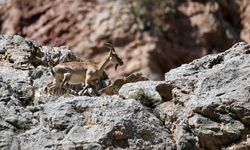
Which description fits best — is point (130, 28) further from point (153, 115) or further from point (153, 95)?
point (153, 115)

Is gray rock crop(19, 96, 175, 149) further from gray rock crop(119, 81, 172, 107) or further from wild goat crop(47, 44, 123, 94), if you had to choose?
wild goat crop(47, 44, 123, 94)

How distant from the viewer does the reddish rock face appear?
34.4 meters

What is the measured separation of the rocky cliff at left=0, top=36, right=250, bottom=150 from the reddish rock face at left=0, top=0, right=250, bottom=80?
17.2 meters

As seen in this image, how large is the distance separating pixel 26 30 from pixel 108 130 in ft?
74.5

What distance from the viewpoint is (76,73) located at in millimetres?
17766

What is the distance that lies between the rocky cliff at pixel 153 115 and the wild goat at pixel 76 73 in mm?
1864

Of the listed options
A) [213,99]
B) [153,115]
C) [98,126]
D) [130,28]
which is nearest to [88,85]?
[153,115]

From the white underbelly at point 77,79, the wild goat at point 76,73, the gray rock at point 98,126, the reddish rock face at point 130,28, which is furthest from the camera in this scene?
the reddish rock face at point 130,28

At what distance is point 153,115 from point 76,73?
3565 mm

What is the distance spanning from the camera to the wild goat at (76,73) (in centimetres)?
1748

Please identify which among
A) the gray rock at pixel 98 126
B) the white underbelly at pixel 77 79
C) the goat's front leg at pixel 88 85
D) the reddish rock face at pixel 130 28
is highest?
the reddish rock face at pixel 130 28

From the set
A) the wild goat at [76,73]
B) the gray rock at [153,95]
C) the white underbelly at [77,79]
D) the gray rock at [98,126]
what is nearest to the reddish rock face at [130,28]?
the wild goat at [76,73]

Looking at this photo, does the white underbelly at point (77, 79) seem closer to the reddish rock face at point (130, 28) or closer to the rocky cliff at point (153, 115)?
the rocky cliff at point (153, 115)

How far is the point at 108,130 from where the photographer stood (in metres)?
13.7
